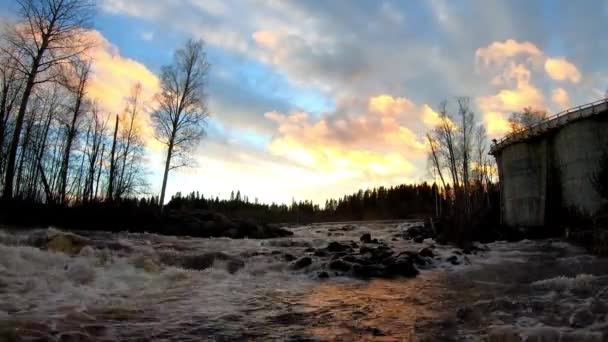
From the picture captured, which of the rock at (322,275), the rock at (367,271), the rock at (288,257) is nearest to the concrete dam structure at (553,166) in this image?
the rock at (367,271)

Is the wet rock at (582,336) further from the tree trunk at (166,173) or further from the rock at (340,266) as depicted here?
the tree trunk at (166,173)

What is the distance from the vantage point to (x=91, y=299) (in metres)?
5.86

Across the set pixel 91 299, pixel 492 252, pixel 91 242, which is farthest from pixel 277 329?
pixel 492 252

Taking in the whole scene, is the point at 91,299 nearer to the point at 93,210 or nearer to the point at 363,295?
the point at 363,295

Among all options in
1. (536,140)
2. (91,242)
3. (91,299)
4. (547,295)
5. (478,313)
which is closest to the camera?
(478,313)

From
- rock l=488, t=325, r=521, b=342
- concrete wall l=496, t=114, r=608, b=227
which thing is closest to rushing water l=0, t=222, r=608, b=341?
rock l=488, t=325, r=521, b=342

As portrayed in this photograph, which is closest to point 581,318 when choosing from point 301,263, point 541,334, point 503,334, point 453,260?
point 541,334

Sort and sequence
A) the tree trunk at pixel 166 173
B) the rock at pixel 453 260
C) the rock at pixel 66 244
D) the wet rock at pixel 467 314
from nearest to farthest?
the wet rock at pixel 467 314 < the rock at pixel 66 244 < the rock at pixel 453 260 < the tree trunk at pixel 166 173

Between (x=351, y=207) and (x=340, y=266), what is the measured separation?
352 feet

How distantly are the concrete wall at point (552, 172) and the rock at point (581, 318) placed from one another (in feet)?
64.5

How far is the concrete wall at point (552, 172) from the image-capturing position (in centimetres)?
2208

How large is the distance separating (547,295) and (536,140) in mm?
23214

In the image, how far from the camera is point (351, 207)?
383 ft

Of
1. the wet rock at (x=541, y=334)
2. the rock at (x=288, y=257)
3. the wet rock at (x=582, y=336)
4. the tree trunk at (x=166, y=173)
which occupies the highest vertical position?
the tree trunk at (x=166, y=173)
